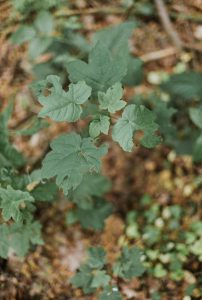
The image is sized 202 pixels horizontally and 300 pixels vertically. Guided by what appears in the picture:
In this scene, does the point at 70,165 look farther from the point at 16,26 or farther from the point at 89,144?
the point at 16,26

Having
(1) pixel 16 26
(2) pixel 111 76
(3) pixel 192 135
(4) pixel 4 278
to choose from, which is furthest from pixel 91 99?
(1) pixel 16 26

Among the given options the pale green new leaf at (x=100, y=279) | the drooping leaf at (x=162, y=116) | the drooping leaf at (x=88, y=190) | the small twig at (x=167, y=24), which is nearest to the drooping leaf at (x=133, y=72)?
the drooping leaf at (x=162, y=116)

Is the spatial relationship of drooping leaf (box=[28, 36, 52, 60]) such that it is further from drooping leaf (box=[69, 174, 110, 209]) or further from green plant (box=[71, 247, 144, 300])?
green plant (box=[71, 247, 144, 300])

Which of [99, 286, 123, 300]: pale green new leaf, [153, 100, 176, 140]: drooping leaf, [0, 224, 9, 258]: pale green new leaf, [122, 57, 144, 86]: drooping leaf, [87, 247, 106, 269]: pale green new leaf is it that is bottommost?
[99, 286, 123, 300]: pale green new leaf

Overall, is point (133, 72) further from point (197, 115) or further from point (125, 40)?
point (197, 115)

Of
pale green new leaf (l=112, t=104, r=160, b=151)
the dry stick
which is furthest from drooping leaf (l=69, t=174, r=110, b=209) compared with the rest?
the dry stick

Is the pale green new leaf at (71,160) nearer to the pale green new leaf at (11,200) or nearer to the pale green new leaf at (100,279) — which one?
the pale green new leaf at (11,200)
